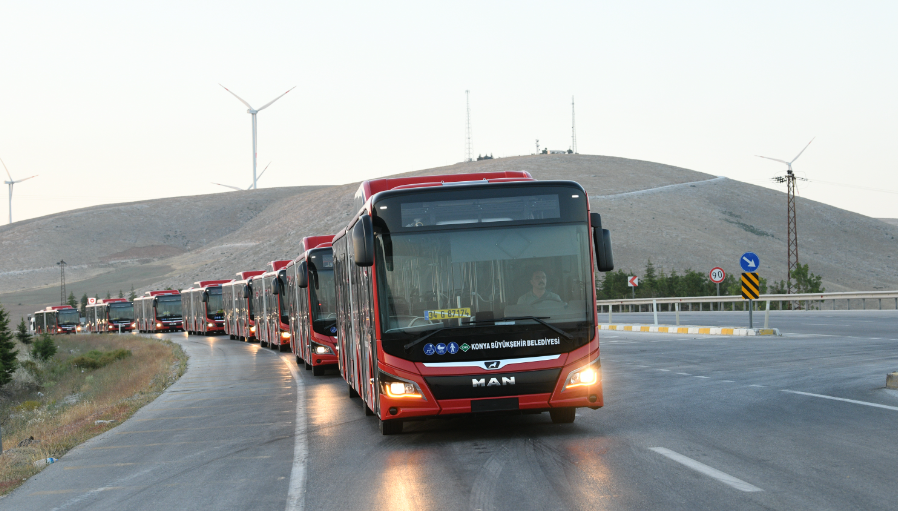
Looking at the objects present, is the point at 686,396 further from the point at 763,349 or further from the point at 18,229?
the point at 18,229

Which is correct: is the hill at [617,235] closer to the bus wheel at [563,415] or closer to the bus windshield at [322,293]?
the bus windshield at [322,293]

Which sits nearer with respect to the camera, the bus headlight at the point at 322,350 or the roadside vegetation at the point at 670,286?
the bus headlight at the point at 322,350

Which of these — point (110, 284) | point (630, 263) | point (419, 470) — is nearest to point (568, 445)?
point (419, 470)

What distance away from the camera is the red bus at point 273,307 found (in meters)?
33.0

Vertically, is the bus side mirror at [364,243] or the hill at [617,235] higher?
the hill at [617,235]

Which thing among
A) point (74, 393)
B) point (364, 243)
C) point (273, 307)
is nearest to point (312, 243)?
point (273, 307)

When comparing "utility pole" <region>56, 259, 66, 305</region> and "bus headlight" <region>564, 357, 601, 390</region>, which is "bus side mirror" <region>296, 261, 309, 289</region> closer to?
"bus headlight" <region>564, 357, 601, 390</region>

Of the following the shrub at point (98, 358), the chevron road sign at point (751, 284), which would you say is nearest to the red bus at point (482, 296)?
the chevron road sign at point (751, 284)

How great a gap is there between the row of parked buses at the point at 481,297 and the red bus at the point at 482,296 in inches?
0.4

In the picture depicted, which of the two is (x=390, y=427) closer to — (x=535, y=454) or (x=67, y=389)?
(x=535, y=454)

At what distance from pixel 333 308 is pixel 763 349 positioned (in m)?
10.4

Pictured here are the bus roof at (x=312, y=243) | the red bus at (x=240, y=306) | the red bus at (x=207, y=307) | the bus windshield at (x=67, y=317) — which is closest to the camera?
the bus roof at (x=312, y=243)

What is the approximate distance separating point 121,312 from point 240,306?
37.7 metres

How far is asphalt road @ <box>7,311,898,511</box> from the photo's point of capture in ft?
24.1
